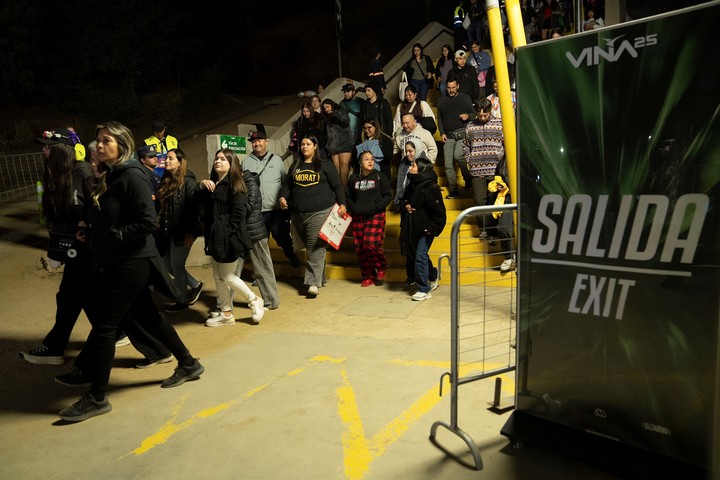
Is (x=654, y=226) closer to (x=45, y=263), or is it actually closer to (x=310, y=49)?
(x=45, y=263)

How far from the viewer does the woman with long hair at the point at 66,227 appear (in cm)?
516

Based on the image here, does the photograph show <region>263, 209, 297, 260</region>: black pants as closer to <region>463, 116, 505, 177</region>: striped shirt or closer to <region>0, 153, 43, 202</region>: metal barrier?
<region>463, 116, 505, 177</region>: striped shirt

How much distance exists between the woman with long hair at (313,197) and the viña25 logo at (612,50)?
4.98 m

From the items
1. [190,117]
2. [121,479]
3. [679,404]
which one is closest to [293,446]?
[121,479]

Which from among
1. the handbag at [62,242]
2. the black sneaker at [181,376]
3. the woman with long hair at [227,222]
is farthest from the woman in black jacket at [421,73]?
the black sneaker at [181,376]

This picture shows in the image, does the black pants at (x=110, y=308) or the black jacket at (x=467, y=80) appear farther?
the black jacket at (x=467, y=80)

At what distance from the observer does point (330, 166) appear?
25.7 ft

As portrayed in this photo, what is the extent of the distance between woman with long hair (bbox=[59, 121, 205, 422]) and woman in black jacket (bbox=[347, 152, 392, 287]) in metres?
3.73

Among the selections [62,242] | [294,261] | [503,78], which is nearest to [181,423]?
[62,242]

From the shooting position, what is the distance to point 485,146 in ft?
26.1

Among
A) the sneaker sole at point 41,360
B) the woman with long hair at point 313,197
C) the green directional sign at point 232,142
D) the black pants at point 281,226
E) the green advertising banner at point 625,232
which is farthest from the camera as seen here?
the green directional sign at point 232,142

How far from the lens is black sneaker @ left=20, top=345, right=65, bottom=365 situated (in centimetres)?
547

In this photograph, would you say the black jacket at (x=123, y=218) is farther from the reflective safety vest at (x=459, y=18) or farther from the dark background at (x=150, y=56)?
the dark background at (x=150, y=56)

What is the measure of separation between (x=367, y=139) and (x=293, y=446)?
6181 millimetres
